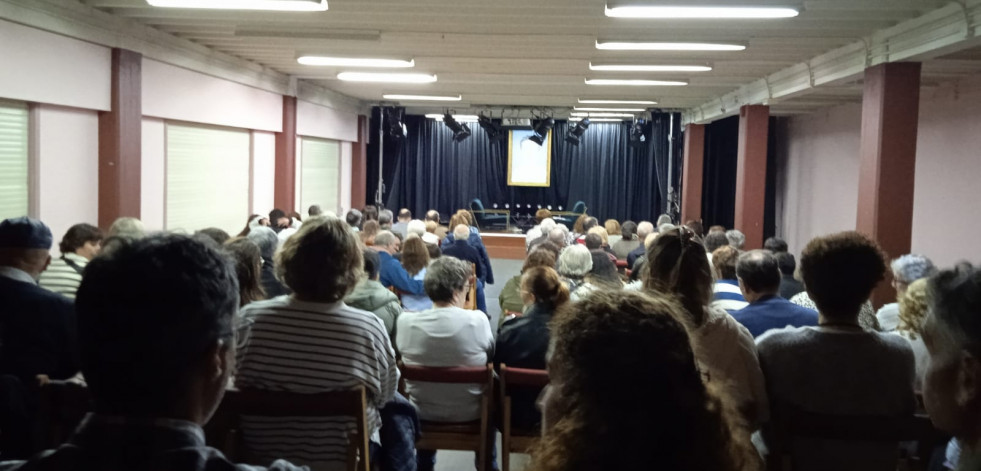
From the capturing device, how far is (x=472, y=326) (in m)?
3.53

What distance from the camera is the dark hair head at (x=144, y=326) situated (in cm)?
108

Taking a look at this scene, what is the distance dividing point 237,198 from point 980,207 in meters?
8.57

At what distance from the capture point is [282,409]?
2348mm

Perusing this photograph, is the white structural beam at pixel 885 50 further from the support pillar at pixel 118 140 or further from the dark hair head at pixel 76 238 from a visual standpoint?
the support pillar at pixel 118 140

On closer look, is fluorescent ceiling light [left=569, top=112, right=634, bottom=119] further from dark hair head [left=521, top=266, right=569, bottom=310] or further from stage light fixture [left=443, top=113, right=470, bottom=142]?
dark hair head [left=521, top=266, right=569, bottom=310]

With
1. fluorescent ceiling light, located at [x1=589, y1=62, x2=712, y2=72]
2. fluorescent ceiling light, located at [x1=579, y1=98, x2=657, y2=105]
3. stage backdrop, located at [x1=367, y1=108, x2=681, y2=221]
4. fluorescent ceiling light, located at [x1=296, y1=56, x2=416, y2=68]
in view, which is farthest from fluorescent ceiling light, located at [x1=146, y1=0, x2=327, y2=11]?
stage backdrop, located at [x1=367, y1=108, x2=681, y2=221]

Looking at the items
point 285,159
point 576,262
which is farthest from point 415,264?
point 285,159

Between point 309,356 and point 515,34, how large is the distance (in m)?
5.02

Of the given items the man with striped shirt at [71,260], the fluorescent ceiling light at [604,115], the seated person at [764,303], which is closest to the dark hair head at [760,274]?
the seated person at [764,303]

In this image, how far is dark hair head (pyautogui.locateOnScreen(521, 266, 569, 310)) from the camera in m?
3.49

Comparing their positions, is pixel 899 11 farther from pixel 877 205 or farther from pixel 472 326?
pixel 472 326

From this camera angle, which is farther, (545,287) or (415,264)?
(415,264)

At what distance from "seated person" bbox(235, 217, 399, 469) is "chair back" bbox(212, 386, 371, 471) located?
0.18 ft

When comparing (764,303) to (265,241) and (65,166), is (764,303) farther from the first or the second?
(65,166)
